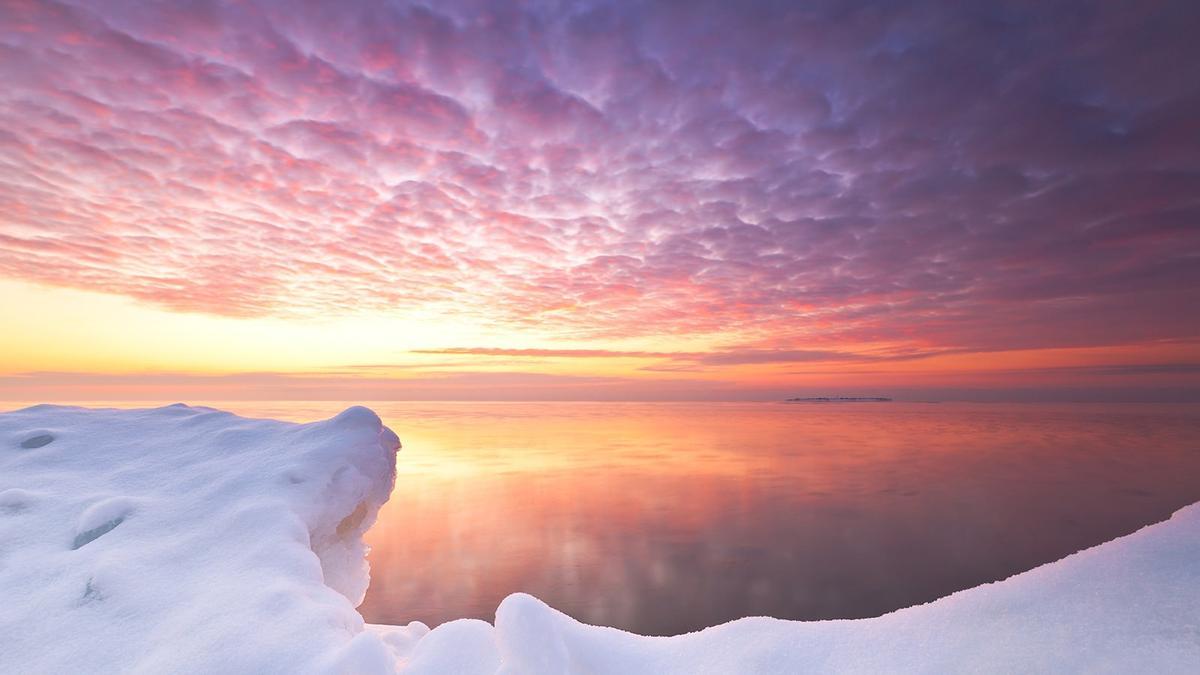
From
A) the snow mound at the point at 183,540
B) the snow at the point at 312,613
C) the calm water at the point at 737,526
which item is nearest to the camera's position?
the snow at the point at 312,613

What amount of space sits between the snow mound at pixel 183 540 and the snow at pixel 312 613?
17 mm

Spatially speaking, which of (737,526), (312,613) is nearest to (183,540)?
(312,613)

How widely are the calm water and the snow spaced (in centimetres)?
915

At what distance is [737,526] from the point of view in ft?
66.7

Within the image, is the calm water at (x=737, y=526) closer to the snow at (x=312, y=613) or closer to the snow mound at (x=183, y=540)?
the snow mound at (x=183, y=540)

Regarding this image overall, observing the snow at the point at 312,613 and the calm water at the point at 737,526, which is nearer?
the snow at the point at 312,613

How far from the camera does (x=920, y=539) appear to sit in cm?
1842

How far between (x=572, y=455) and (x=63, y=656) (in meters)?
36.7

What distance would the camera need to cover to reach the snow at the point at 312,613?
3.15 metres

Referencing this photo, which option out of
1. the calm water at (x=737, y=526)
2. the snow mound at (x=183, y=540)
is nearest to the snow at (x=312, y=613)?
the snow mound at (x=183, y=540)

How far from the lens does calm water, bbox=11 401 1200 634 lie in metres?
14.1

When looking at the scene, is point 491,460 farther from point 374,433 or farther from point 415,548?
point 374,433

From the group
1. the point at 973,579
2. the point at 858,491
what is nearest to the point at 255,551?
the point at 973,579

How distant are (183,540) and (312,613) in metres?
2.05
